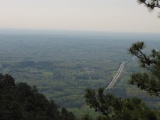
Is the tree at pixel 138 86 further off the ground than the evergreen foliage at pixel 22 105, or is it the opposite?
the tree at pixel 138 86

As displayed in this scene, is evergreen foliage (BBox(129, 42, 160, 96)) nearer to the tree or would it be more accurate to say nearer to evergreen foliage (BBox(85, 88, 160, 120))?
the tree

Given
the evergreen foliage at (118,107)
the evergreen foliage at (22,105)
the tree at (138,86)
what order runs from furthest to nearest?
the evergreen foliage at (22,105), the tree at (138,86), the evergreen foliage at (118,107)

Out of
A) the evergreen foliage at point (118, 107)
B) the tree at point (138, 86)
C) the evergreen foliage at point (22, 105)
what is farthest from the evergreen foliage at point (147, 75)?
the evergreen foliage at point (22, 105)

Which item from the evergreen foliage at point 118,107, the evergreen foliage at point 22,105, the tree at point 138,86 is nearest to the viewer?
the evergreen foliage at point 118,107

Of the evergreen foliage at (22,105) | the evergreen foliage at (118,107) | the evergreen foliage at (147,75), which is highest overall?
the evergreen foliage at (147,75)

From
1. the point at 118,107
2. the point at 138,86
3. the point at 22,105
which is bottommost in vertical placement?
the point at 22,105

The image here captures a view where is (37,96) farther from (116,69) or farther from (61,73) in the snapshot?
(116,69)

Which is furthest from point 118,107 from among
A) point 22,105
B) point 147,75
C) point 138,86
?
point 22,105

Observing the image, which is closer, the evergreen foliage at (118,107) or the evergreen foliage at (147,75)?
the evergreen foliage at (118,107)

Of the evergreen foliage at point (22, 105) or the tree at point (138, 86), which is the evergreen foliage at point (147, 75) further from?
the evergreen foliage at point (22, 105)

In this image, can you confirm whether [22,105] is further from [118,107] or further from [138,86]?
[138,86]
